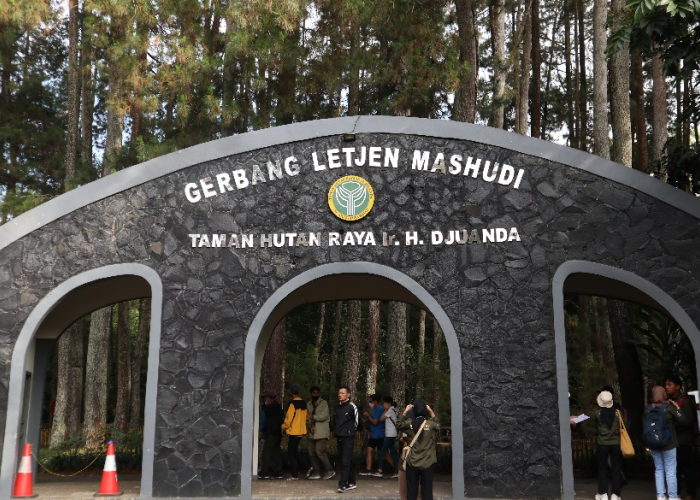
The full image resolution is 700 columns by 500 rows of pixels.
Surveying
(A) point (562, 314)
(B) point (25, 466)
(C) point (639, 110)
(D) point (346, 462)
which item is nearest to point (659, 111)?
(C) point (639, 110)

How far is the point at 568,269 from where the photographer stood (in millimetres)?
10789

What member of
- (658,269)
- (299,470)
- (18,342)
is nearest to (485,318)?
(658,269)

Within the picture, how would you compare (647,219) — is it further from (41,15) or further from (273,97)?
(41,15)

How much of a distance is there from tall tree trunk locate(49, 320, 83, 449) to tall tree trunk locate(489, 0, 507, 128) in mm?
12646

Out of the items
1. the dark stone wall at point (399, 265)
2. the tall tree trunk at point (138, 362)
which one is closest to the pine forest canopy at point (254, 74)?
the dark stone wall at point (399, 265)

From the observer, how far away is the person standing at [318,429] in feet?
40.2

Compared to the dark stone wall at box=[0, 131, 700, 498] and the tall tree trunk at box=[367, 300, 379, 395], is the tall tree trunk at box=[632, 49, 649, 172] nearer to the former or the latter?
the tall tree trunk at box=[367, 300, 379, 395]

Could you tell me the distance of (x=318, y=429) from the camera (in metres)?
12.3

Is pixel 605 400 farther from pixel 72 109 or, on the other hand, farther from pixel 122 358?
pixel 72 109

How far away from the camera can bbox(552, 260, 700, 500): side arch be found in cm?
1029

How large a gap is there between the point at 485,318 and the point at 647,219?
2.59 metres

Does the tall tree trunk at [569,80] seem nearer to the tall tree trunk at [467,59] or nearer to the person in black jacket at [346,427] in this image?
the tall tree trunk at [467,59]

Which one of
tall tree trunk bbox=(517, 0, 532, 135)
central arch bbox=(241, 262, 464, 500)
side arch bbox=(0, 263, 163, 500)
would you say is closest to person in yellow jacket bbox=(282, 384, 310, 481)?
central arch bbox=(241, 262, 464, 500)

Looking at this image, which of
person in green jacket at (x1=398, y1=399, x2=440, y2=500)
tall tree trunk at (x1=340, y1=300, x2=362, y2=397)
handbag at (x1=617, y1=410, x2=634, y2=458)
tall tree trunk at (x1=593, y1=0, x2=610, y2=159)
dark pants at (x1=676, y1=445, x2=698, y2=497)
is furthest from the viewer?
tall tree trunk at (x1=340, y1=300, x2=362, y2=397)
